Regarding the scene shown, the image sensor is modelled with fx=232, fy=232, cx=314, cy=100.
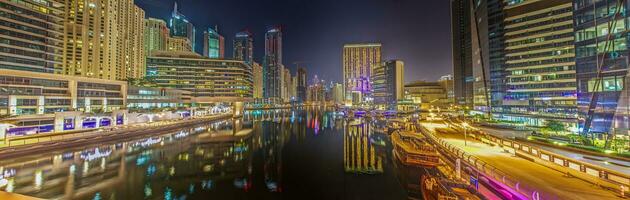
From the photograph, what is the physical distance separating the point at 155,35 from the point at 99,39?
254 ft

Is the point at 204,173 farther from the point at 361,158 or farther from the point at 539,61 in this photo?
the point at 539,61

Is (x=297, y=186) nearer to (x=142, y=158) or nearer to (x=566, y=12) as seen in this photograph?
(x=142, y=158)

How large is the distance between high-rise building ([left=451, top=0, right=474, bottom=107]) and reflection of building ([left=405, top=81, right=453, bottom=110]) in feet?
69.0

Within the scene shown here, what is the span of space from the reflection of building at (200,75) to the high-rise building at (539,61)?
9628 centimetres

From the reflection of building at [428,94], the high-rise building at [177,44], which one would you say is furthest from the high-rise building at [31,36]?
the reflection of building at [428,94]

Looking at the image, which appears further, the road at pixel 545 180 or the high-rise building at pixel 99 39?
the high-rise building at pixel 99 39

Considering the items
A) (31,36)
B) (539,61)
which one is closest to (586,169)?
(539,61)

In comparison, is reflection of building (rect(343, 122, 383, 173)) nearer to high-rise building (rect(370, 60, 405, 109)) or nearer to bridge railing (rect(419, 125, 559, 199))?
bridge railing (rect(419, 125, 559, 199))

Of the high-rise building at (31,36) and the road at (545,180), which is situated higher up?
the high-rise building at (31,36)

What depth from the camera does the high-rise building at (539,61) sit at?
154 feet

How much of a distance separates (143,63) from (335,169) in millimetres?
136791

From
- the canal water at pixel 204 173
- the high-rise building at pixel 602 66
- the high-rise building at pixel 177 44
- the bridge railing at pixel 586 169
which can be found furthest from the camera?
the high-rise building at pixel 177 44

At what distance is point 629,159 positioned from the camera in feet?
58.4

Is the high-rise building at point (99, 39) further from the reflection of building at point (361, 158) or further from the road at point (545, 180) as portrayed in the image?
the road at point (545, 180)
